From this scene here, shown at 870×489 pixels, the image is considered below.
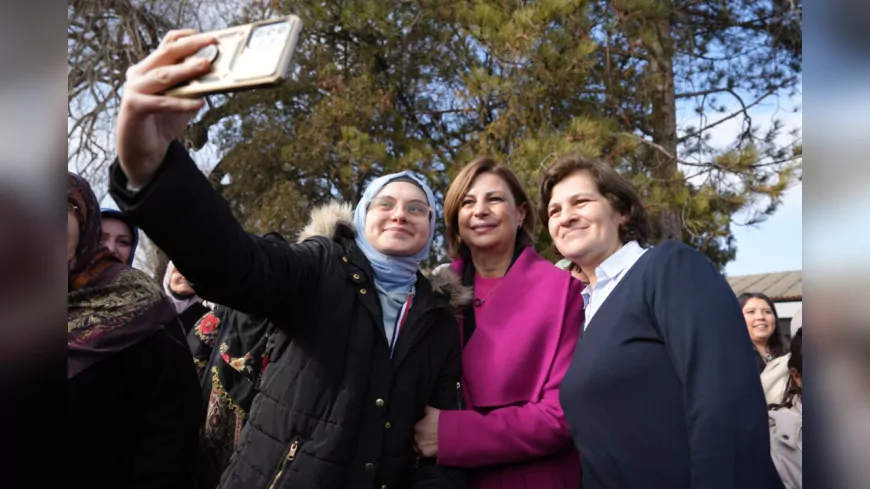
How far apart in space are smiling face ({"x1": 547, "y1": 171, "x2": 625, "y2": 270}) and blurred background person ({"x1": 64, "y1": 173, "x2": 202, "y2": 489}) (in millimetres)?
1307

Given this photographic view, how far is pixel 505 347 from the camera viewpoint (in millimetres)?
2391

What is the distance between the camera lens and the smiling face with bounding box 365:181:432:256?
2163 mm

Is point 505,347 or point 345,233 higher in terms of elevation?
point 345,233

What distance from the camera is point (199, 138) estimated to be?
Result: 8484 millimetres

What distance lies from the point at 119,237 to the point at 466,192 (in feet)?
5.28

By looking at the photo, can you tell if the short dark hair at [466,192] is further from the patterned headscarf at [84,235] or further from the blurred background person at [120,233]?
the blurred background person at [120,233]

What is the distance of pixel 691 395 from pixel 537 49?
17.6ft

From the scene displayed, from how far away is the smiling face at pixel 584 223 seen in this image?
2.35 metres

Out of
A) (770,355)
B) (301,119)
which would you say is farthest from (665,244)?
(301,119)

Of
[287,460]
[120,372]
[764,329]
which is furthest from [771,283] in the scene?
[120,372]

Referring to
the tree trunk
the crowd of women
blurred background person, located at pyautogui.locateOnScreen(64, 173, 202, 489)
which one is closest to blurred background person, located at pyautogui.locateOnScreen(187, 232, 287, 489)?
the crowd of women

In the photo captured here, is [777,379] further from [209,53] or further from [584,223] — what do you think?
[209,53]

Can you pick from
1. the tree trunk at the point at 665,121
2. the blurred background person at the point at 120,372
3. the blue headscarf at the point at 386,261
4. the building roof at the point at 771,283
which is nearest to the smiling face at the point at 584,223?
the blue headscarf at the point at 386,261

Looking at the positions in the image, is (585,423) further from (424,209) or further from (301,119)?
(301,119)
